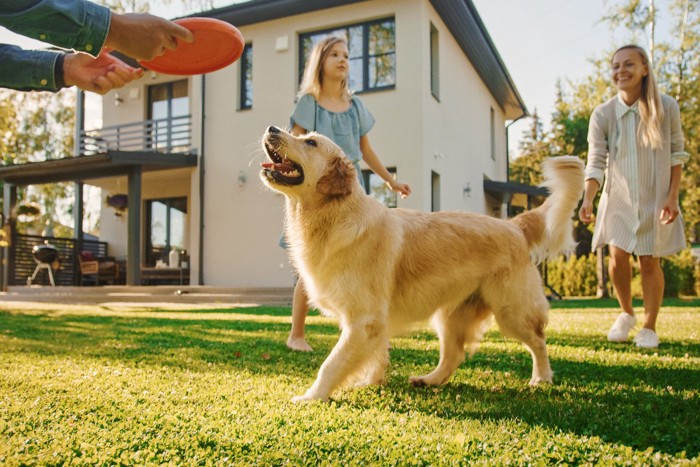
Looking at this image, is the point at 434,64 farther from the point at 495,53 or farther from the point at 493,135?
the point at 493,135

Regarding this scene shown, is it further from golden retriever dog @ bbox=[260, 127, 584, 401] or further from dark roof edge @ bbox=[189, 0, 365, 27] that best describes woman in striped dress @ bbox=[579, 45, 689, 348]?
dark roof edge @ bbox=[189, 0, 365, 27]

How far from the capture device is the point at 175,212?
17.6 meters

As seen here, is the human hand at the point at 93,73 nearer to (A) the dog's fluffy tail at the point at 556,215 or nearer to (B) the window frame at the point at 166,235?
(A) the dog's fluffy tail at the point at 556,215

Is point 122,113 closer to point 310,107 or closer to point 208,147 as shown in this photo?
point 208,147

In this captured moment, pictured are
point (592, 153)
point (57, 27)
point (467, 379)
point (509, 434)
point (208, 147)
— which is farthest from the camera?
point (208, 147)

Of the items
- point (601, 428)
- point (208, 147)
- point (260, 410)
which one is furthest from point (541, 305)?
point (208, 147)

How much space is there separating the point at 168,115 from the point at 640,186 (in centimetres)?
1576

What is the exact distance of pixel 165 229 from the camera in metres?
17.6

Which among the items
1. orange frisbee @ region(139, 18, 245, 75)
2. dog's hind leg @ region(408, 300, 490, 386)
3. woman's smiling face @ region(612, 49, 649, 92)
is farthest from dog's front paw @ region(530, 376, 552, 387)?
woman's smiling face @ region(612, 49, 649, 92)

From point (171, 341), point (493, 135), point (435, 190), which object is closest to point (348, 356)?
point (171, 341)

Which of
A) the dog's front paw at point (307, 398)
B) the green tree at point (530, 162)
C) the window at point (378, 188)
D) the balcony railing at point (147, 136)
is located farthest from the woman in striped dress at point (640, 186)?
the green tree at point (530, 162)

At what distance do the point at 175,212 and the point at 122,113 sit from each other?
399 cm

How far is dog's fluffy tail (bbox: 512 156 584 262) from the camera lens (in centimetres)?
378

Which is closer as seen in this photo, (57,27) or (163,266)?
(57,27)
